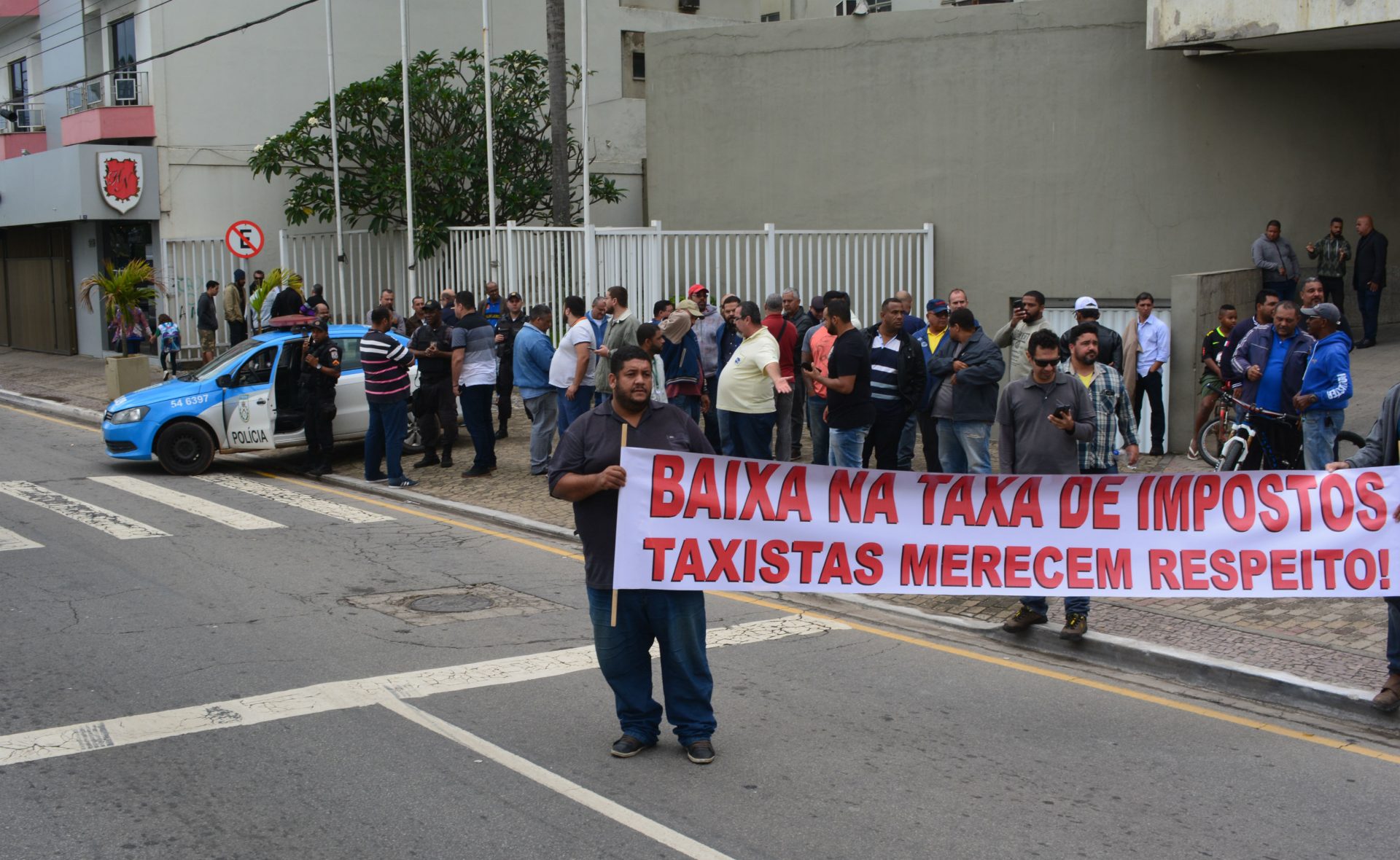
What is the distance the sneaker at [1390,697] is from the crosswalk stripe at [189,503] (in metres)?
8.77

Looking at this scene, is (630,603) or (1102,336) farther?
(1102,336)

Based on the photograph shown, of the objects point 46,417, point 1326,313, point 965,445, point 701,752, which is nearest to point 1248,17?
point 1326,313

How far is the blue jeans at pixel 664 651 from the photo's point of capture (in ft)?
20.0

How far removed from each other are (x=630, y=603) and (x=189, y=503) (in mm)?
8222

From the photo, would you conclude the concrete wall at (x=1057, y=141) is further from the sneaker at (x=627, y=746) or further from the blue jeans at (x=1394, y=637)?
the sneaker at (x=627, y=746)

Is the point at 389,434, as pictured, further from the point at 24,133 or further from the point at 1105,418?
the point at 24,133

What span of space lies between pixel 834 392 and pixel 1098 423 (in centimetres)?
294

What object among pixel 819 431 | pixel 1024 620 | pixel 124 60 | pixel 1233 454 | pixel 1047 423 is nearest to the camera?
pixel 1047 423

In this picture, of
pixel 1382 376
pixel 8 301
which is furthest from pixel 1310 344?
pixel 8 301

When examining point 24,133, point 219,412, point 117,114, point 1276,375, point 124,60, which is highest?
point 124,60

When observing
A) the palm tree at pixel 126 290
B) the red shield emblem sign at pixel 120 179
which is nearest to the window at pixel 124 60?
the red shield emblem sign at pixel 120 179

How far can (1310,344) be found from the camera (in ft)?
35.5

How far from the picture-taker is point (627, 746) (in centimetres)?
618

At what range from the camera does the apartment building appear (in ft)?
86.2
